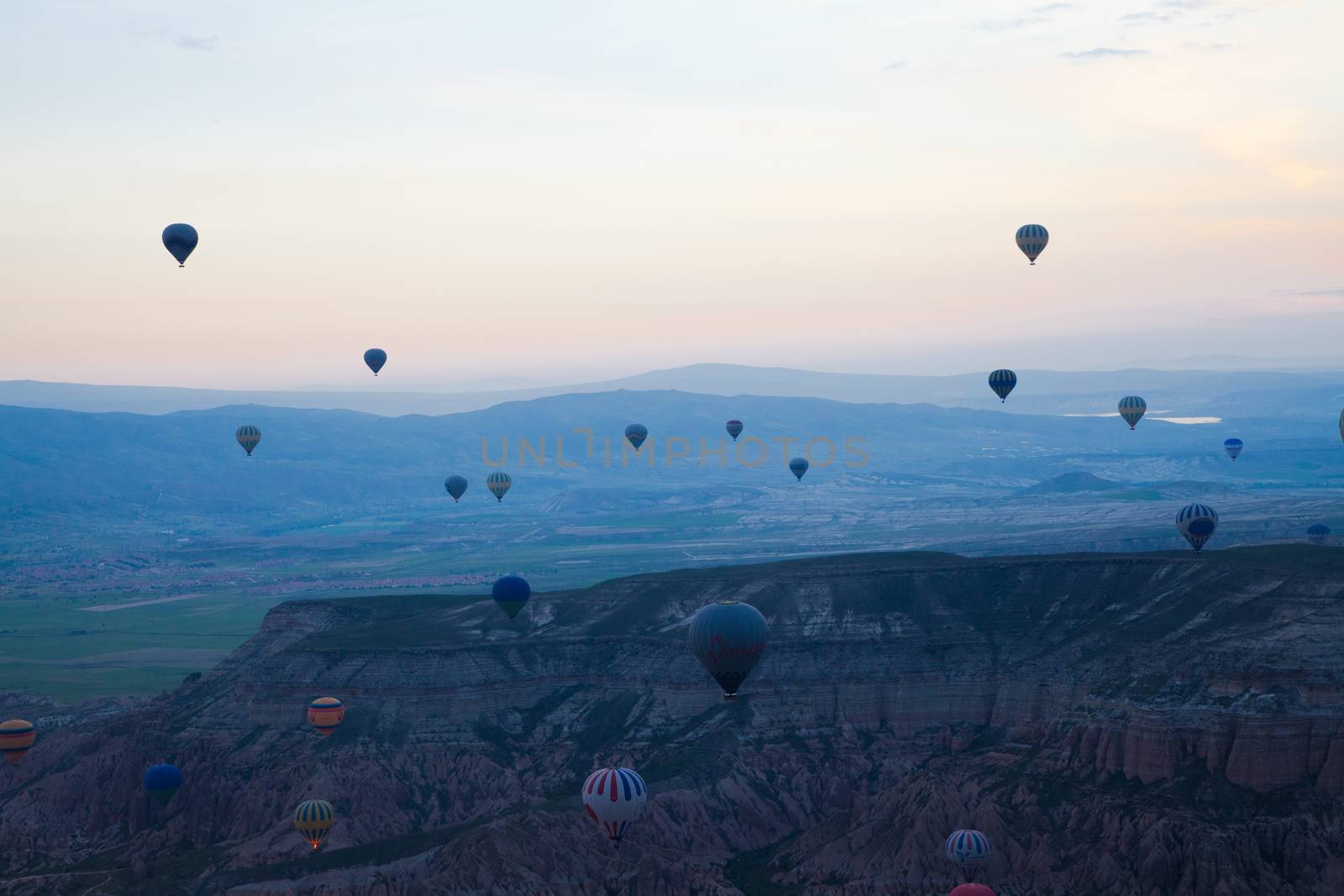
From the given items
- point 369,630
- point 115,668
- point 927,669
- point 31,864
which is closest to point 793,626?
point 927,669

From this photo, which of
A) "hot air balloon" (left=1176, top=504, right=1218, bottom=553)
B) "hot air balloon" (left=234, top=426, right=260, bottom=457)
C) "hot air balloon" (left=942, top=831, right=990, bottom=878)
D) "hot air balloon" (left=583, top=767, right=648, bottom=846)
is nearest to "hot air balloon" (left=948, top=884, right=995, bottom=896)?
"hot air balloon" (left=942, top=831, right=990, bottom=878)

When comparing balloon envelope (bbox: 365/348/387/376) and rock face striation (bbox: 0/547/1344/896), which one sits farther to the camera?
balloon envelope (bbox: 365/348/387/376)

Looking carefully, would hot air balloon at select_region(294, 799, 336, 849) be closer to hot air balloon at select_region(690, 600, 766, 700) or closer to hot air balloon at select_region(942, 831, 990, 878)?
hot air balloon at select_region(690, 600, 766, 700)

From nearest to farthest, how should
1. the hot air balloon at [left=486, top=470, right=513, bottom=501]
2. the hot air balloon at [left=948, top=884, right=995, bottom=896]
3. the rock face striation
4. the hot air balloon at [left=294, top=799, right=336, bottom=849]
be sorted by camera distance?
the hot air balloon at [left=948, top=884, right=995, bottom=896] → the rock face striation → the hot air balloon at [left=294, top=799, right=336, bottom=849] → the hot air balloon at [left=486, top=470, right=513, bottom=501]

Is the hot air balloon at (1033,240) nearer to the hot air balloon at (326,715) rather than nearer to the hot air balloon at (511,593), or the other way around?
the hot air balloon at (511,593)

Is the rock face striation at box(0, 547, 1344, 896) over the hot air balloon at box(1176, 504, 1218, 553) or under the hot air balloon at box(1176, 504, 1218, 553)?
under

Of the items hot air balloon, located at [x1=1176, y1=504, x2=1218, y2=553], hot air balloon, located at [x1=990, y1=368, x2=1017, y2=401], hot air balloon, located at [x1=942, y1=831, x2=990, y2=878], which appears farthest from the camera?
hot air balloon, located at [x1=990, y1=368, x2=1017, y2=401]

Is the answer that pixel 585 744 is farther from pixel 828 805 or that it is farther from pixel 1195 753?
pixel 1195 753

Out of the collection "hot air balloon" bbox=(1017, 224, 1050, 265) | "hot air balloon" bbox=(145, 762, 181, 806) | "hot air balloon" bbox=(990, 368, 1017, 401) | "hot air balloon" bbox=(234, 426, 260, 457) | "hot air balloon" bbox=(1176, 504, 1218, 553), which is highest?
"hot air balloon" bbox=(1017, 224, 1050, 265)
